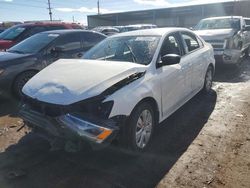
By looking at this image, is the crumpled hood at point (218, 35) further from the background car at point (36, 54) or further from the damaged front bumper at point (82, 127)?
the damaged front bumper at point (82, 127)

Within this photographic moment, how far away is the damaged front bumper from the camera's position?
310 centimetres

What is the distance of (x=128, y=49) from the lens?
14.8ft

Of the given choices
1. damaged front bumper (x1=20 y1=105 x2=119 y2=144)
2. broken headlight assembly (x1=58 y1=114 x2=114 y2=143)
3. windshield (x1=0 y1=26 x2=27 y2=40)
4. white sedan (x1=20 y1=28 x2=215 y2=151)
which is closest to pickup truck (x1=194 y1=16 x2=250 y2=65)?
white sedan (x1=20 y1=28 x2=215 y2=151)

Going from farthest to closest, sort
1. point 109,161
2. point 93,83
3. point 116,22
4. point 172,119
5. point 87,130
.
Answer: point 116,22, point 172,119, point 109,161, point 93,83, point 87,130

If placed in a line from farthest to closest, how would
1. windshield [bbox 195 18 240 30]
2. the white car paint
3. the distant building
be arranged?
the distant building, windshield [bbox 195 18 240 30], the white car paint

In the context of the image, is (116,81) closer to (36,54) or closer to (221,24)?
(36,54)

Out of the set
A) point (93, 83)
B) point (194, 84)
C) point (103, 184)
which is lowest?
point (103, 184)

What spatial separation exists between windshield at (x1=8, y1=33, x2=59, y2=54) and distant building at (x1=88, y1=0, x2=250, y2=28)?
89.1 ft

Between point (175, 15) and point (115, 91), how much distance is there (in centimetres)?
4262

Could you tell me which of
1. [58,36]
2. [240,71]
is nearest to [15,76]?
[58,36]

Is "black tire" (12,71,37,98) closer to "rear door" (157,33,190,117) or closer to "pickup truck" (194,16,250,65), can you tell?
"rear door" (157,33,190,117)

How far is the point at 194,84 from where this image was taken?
17.7 ft

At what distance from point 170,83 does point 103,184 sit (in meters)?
1.95

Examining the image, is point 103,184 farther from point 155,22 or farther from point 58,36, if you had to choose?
point 155,22
